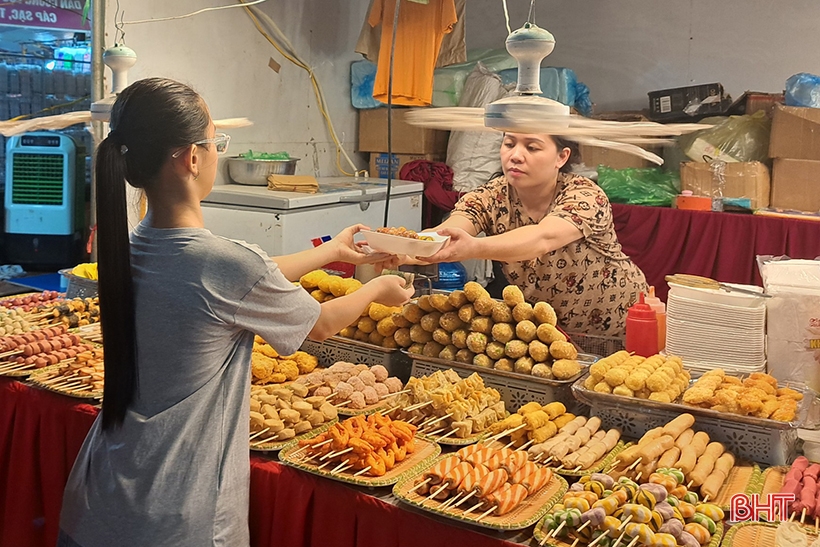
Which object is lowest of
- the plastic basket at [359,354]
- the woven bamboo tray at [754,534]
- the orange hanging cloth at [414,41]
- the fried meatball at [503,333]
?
the woven bamboo tray at [754,534]

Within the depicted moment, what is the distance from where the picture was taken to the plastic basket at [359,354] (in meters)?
2.78

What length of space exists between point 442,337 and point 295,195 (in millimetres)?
2773

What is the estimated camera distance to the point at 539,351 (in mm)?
2463

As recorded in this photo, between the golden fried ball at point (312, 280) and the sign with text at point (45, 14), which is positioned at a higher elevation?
the sign with text at point (45, 14)

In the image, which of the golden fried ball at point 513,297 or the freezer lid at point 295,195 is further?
the freezer lid at point 295,195

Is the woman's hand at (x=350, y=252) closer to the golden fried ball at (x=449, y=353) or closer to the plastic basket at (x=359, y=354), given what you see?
the plastic basket at (x=359, y=354)

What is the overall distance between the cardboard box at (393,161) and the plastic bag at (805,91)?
9.69ft

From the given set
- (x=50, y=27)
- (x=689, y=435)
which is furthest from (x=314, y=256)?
(x=50, y=27)

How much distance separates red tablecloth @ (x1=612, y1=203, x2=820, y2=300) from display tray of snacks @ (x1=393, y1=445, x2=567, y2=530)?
13.1ft

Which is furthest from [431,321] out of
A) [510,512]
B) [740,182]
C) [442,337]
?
[740,182]

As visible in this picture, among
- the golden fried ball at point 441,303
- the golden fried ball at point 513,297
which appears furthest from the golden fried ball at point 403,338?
the golden fried ball at point 513,297

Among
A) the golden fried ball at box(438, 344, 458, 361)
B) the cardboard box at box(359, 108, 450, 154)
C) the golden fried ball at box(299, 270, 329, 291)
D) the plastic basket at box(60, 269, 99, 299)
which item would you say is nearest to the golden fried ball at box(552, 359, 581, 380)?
the golden fried ball at box(438, 344, 458, 361)

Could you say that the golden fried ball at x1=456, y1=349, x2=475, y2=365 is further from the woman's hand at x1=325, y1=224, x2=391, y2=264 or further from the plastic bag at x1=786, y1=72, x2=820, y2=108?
the plastic bag at x1=786, y1=72, x2=820, y2=108

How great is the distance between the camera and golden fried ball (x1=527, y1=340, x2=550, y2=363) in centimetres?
246
